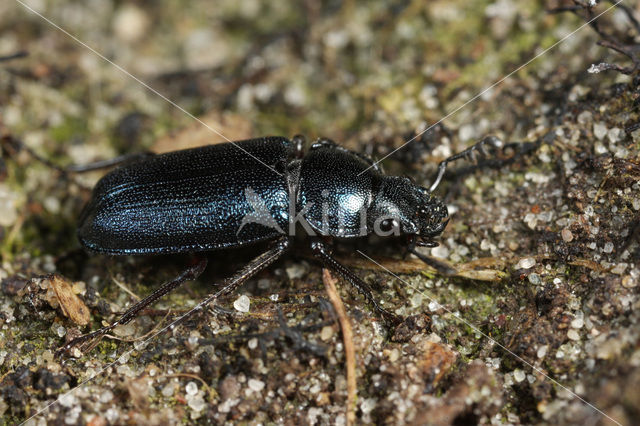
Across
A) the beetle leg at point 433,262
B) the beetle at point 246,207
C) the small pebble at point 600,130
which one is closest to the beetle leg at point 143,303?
the beetle at point 246,207

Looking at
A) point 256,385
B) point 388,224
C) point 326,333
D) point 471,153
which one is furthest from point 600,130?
point 256,385

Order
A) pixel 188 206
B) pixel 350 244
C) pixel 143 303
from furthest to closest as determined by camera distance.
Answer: pixel 350 244, pixel 188 206, pixel 143 303

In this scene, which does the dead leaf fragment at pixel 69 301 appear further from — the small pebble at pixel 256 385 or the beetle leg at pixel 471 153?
→ the beetle leg at pixel 471 153

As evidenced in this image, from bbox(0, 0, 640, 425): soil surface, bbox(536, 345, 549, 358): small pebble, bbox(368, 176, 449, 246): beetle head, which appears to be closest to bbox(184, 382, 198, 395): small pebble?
bbox(0, 0, 640, 425): soil surface

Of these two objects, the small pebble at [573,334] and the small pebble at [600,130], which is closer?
the small pebble at [573,334]

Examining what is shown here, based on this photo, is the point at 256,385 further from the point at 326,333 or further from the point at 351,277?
the point at 351,277

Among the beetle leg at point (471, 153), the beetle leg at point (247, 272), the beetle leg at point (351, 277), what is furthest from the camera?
the beetle leg at point (471, 153)
